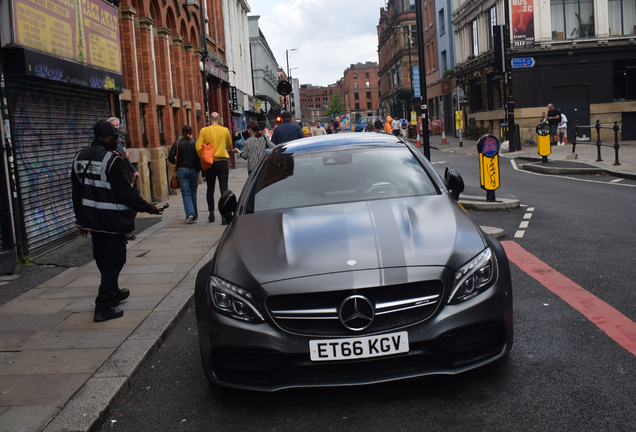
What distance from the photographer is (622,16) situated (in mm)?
30234

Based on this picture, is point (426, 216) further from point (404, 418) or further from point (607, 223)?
point (607, 223)

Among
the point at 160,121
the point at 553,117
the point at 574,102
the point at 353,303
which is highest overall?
the point at 574,102

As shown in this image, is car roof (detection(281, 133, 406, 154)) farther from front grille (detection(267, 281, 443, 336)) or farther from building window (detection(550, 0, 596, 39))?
building window (detection(550, 0, 596, 39))

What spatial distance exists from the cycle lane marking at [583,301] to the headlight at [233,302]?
2405mm

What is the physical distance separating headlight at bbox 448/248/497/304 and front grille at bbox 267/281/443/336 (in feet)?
0.34

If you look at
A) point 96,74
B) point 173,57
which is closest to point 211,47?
point 173,57

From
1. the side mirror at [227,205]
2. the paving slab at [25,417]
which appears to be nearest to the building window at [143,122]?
the side mirror at [227,205]

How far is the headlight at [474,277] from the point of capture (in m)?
3.54

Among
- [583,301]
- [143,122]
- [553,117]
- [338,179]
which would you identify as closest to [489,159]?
[583,301]

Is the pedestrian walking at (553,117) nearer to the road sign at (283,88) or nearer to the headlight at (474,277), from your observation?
the road sign at (283,88)

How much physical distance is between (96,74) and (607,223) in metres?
8.85

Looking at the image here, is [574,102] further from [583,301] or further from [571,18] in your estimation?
[583,301]

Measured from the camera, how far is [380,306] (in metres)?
3.45

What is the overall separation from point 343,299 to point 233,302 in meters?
0.62
